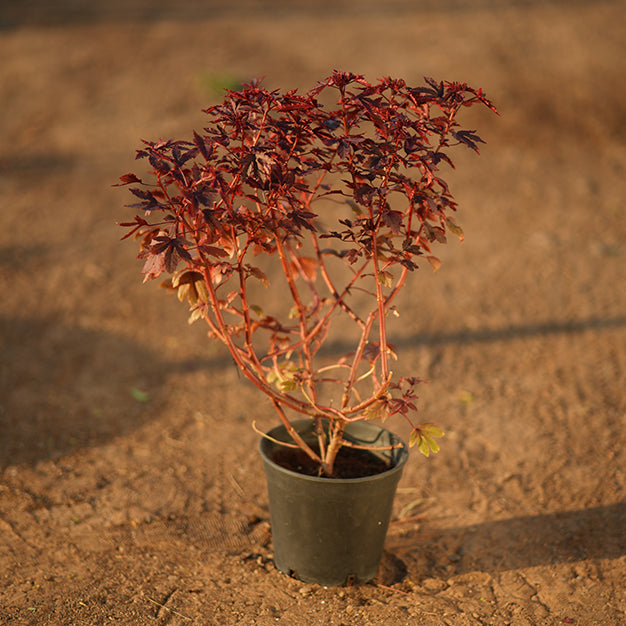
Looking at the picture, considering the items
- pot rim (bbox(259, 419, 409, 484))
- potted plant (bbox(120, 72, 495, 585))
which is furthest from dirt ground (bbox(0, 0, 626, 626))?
pot rim (bbox(259, 419, 409, 484))

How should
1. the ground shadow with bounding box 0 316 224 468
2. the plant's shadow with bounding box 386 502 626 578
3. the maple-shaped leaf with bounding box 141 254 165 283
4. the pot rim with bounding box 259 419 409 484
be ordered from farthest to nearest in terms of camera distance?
the ground shadow with bounding box 0 316 224 468, the plant's shadow with bounding box 386 502 626 578, the pot rim with bounding box 259 419 409 484, the maple-shaped leaf with bounding box 141 254 165 283

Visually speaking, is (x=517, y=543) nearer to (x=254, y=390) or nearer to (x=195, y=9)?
(x=254, y=390)

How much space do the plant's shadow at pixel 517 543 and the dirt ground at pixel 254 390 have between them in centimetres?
1

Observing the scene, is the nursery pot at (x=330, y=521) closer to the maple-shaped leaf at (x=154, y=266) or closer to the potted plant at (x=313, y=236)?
the potted plant at (x=313, y=236)

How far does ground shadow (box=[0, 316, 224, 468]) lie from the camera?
3508 mm

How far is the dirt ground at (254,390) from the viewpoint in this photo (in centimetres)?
249

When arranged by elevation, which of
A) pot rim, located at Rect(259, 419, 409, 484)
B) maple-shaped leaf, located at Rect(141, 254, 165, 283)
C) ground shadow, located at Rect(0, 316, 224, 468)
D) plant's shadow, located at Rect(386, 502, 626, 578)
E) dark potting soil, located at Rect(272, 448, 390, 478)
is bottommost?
plant's shadow, located at Rect(386, 502, 626, 578)

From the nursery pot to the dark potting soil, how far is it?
53 mm

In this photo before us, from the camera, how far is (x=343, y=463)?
8.48 feet

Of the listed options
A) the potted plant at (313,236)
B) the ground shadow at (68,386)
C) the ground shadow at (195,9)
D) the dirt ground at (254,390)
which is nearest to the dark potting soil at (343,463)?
the potted plant at (313,236)

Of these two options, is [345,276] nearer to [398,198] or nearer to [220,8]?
[398,198]

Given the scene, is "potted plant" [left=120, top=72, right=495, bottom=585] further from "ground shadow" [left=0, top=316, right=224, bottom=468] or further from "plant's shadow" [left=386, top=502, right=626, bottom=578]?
"ground shadow" [left=0, top=316, right=224, bottom=468]

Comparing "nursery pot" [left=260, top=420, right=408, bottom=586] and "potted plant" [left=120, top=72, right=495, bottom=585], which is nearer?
"potted plant" [left=120, top=72, right=495, bottom=585]

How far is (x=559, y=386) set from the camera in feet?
13.2
